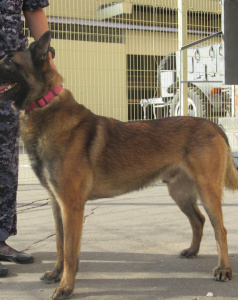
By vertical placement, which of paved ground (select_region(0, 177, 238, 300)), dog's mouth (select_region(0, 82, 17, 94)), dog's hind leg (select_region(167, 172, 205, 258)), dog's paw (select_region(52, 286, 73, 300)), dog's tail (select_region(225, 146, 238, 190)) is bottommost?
paved ground (select_region(0, 177, 238, 300))

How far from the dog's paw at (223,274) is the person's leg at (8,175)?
1.51 meters

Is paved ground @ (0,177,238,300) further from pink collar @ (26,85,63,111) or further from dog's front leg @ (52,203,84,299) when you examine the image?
pink collar @ (26,85,63,111)

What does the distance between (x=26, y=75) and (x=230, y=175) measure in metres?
1.76

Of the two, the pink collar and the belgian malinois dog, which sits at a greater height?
the pink collar

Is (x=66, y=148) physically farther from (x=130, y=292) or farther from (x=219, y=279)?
(x=219, y=279)

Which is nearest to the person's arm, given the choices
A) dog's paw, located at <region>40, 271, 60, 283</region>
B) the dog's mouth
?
the dog's mouth

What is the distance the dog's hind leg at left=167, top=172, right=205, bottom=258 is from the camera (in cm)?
420

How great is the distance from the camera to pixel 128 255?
427 centimetres

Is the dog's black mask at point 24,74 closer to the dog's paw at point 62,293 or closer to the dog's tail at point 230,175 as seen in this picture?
the dog's paw at point 62,293

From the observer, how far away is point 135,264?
4.02 metres

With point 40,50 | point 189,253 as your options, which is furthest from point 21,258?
point 40,50

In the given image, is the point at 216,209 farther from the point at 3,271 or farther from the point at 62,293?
the point at 3,271

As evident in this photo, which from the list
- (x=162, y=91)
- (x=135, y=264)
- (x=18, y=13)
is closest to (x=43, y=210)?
(x=135, y=264)

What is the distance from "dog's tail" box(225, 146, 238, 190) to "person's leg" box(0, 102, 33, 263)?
1.71 meters
